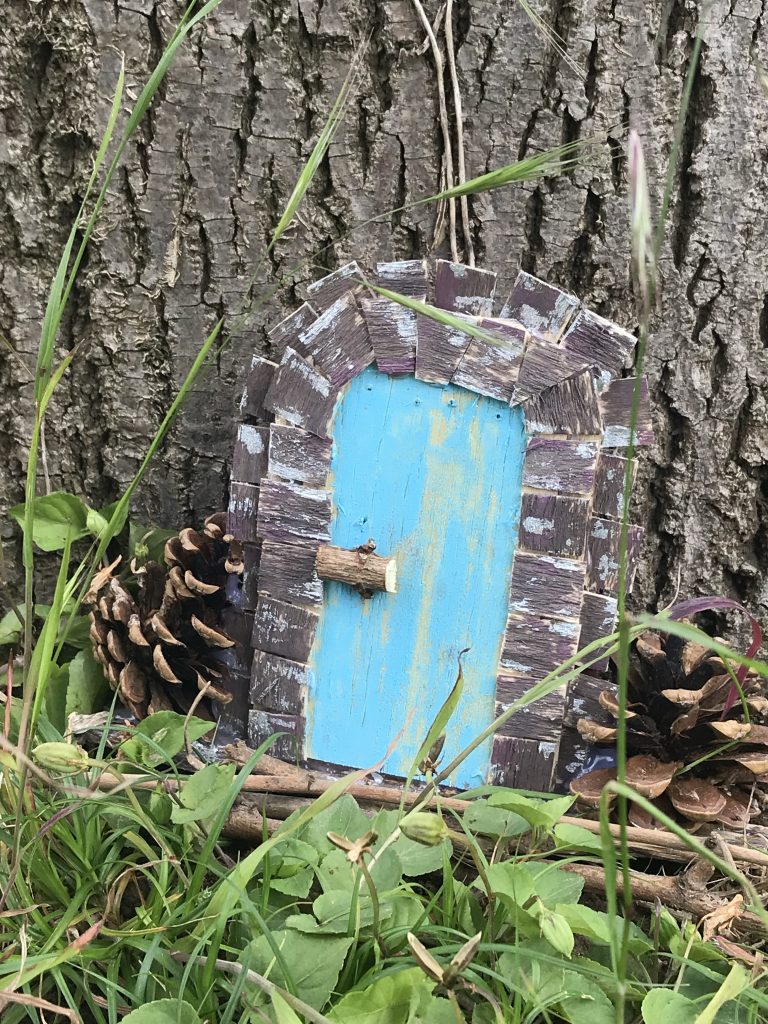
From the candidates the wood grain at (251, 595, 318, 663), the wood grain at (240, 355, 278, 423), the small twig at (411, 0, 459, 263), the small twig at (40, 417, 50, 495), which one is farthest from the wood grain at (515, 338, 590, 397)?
the small twig at (40, 417, 50, 495)

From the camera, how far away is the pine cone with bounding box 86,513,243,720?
3.83 feet

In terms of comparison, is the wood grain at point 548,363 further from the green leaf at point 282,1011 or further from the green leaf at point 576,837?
the green leaf at point 282,1011

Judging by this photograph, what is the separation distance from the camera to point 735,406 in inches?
48.4

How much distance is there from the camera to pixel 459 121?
113 centimetres

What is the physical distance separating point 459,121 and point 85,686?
96 centimetres

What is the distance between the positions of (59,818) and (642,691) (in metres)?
0.74

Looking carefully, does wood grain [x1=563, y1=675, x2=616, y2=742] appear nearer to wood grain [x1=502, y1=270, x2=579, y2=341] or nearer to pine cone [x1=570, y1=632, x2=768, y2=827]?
pine cone [x1=570, y1=632, x2=768, y2=827]

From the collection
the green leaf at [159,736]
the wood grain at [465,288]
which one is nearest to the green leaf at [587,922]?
the green leaf at [159,736]

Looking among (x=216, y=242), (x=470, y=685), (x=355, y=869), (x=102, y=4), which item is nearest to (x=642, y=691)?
(x=470, y=685)

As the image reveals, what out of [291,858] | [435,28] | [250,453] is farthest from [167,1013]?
[435,28]

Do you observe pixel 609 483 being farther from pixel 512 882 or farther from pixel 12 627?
pixel 12 627

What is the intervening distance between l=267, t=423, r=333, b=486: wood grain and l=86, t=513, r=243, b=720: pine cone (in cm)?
14

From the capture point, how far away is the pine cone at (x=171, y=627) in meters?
1.17

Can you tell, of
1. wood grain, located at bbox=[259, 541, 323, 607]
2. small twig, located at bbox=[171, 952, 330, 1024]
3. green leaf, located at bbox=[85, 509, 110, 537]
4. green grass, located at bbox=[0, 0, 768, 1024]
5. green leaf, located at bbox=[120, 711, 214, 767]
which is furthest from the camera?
green leaf, located at bbox=[85, 509, 110, 537]
